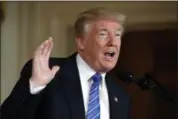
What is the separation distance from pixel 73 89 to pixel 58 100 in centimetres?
6

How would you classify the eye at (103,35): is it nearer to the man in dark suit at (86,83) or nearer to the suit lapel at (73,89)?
the man in dark suit at (86,83)

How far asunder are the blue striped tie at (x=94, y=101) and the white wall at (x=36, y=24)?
0.46 metres

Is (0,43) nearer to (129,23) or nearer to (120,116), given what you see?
(129,23)

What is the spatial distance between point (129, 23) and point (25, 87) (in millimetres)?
653

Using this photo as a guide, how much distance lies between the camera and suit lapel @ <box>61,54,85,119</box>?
1.16m

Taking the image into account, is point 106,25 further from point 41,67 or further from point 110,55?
point 41,67

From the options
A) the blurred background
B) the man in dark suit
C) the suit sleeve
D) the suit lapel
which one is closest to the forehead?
the man in dark suit

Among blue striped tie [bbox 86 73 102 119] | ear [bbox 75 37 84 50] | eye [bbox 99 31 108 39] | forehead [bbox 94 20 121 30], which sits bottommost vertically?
blue striped tie [bbox 86 73 102 119]

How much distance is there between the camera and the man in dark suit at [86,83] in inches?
45.1

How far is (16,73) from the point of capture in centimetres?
167

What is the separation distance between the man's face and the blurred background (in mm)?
428

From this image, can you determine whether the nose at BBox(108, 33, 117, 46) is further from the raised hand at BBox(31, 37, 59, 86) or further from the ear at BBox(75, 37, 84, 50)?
the raised hand at BBox(31, 37, 59, 86)

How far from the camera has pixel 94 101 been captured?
3.91 ft

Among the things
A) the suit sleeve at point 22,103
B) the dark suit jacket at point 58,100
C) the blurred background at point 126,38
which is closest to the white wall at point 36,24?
the blurred background at point 126,38
